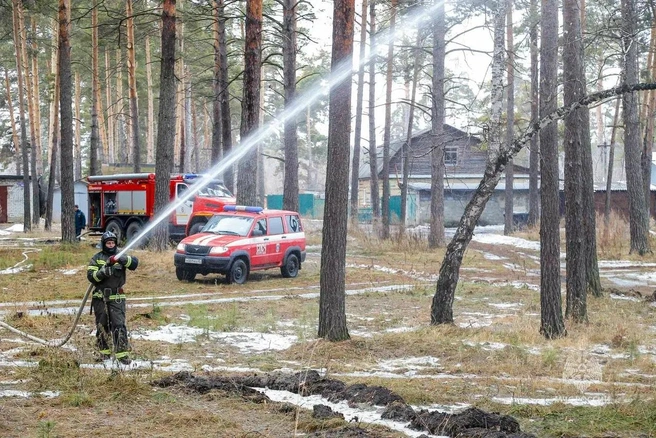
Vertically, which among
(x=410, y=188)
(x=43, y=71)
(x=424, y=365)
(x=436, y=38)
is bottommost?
(x=424, y=365)

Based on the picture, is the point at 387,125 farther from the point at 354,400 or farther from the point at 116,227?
the point at 354,400

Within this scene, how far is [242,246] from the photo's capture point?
19922 mm

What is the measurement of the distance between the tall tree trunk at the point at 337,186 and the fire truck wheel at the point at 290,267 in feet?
31.9

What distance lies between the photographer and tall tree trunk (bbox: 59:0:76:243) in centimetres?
2642

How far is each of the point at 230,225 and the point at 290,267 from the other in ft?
6.98

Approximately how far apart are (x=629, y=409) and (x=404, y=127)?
95741mm

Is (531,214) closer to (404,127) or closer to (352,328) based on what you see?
(352,328)

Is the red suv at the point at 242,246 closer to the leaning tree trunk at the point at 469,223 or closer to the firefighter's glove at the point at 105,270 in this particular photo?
the leaning tree trunk at the point at 469,223

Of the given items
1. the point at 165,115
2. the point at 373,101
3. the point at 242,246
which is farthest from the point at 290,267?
the point at 373,101

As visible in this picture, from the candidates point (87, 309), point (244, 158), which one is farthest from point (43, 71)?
point (87, 309)

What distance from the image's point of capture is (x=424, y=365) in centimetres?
1062

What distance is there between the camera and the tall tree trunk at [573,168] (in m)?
13.7

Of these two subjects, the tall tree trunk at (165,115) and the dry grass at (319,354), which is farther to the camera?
the tall tree trunk at (165,115)

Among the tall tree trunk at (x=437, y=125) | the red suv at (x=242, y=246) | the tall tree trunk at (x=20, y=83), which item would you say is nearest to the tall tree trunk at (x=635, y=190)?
the tall tree trunk at (x=437, y=125)
